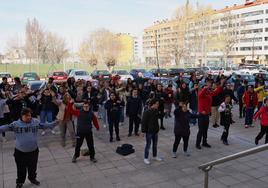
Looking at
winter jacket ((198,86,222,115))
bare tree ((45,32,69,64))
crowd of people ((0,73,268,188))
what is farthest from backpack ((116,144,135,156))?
bare tree ((45,32,69,64))

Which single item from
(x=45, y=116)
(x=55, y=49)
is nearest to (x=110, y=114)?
(x=45, y=116)

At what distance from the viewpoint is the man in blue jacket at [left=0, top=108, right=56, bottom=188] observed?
5289mm

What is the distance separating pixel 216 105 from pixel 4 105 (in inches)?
288

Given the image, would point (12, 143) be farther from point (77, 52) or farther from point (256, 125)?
point (77, 52)

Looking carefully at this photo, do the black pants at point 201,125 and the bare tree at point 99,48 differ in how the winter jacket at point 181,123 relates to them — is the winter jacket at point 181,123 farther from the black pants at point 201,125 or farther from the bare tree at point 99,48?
the bare tree at point 99,48

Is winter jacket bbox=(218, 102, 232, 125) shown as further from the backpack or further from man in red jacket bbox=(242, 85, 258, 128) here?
the backpack

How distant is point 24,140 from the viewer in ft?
17.4

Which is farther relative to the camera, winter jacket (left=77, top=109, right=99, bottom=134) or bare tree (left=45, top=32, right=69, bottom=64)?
bare tree (left=45, top=32, right=69, bottom=64)

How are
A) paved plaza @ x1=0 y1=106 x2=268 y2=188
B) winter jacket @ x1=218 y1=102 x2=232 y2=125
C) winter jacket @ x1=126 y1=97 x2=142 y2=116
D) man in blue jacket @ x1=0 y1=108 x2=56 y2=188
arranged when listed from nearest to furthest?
man in blue jacket @ x1=0 y1=108 x2=56 y2=188 < paved plaza @ x1=0 y1=106 x2=268 y2=188 < winter jacket @ x1=218 y1=102 x2=232 y2=125 < winter jacket @ x1=126 y1=97 x2=142 y2=116

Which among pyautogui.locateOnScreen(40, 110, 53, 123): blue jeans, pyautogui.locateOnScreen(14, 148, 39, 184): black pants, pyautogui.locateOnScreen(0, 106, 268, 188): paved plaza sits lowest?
pyautogui.locateOnScreen(0, 106, 268, 188): paved plaza

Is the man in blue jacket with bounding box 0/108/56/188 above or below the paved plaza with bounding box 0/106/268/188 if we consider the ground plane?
above

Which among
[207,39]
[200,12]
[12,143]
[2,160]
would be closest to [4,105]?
[12,143]

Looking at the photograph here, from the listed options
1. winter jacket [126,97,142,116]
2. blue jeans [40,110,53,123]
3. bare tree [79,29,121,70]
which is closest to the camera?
winter jacket [126,97,142,116]

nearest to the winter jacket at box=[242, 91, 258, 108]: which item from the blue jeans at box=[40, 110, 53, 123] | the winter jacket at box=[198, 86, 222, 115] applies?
the winter jacket at box=[198, 86, 222, 115]
